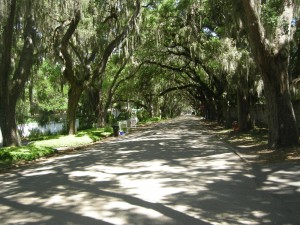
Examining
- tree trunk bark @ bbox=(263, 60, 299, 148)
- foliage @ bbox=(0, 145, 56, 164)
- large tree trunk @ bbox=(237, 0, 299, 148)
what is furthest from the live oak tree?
tree trunk bark @ bbox=(263, 60, 299, 148)

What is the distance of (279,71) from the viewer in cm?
1367

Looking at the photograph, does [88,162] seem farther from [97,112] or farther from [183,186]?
[97,112]

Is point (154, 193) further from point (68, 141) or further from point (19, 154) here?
point (68, 141)

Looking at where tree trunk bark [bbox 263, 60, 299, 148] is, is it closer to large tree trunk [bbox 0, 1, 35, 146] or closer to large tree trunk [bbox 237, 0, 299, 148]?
large tree trunk [bbox 237, 0, 299, 148]

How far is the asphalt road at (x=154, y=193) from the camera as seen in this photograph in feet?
20.1

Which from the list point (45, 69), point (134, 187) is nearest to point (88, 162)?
point (134, 187)

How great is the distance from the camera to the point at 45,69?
35562 millimetres

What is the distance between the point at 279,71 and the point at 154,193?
Answer: 26.1 ft

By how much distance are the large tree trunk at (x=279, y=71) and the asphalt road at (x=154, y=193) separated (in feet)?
7.54

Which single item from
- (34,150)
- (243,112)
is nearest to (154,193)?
(34,150)

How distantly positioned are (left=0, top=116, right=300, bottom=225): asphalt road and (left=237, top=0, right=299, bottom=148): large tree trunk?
2298 mm

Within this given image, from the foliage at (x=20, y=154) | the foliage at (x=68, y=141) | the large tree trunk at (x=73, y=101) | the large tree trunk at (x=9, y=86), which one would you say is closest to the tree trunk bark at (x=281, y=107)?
the foliage at (x=20, y=154)

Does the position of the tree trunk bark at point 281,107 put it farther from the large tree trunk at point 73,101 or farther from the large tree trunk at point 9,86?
the large tree trunk at point 73,101

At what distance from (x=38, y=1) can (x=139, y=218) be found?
12995 millimetres
